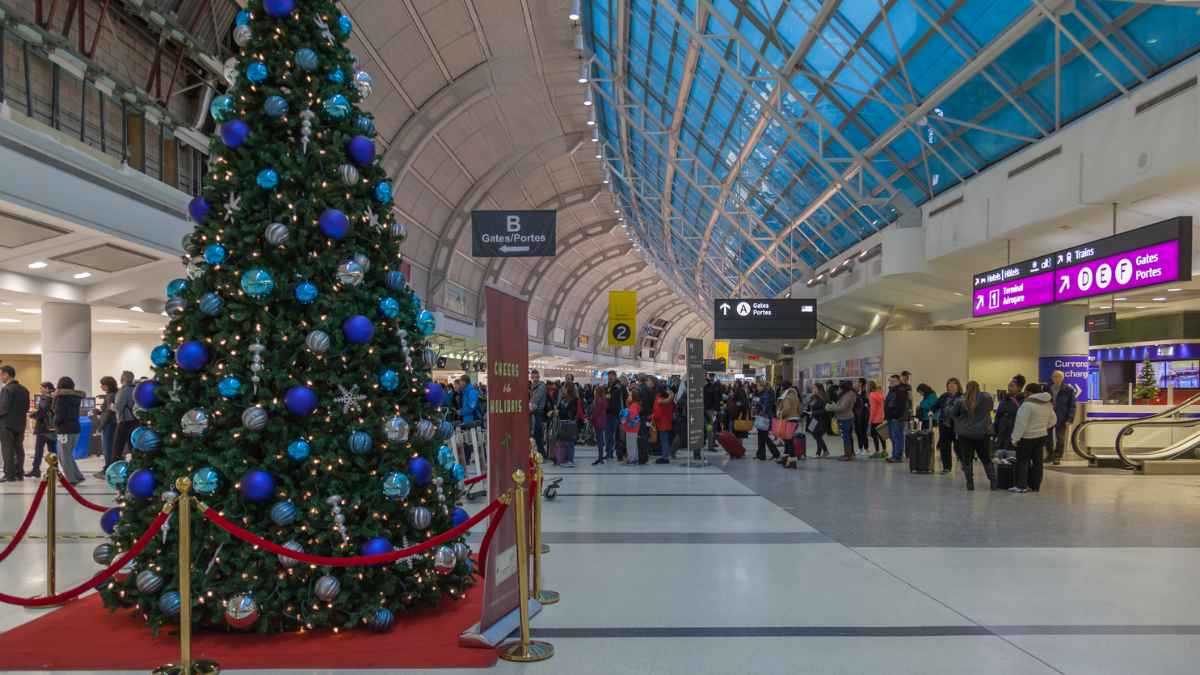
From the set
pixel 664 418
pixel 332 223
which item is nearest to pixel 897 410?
pixel 664 418

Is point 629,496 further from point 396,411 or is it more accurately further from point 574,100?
point 574,100

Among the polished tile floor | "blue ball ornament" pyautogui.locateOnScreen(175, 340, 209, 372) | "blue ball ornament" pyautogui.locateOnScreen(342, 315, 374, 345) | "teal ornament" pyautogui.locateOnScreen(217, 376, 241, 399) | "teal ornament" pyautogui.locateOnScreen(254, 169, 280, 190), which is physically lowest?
the polished tile floor

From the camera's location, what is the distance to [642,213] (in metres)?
43.0

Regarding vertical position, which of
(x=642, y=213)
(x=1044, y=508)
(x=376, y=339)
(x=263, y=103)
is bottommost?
(x=1044, y=508)

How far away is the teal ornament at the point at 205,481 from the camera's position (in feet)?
14.9

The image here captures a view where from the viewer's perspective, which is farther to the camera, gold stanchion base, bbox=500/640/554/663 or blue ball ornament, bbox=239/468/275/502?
blue ball ornament, bbox=239/468/275/502

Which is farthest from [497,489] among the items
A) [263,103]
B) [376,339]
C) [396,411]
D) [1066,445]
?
[1066,445]

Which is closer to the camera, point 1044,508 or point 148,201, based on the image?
point 1044,508

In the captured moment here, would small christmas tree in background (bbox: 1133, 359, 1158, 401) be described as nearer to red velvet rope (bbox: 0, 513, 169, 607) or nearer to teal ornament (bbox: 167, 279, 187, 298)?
teal ornament (bbox: 167, 279, 187, 298)

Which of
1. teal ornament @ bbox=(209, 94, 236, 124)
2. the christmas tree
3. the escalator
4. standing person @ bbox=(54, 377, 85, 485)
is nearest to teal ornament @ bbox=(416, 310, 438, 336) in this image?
the christmas tree

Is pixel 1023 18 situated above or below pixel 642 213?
below

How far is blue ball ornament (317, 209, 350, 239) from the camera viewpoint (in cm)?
484

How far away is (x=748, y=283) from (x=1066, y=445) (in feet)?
88.6

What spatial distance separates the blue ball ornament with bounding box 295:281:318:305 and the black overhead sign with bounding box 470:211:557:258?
8.41m
